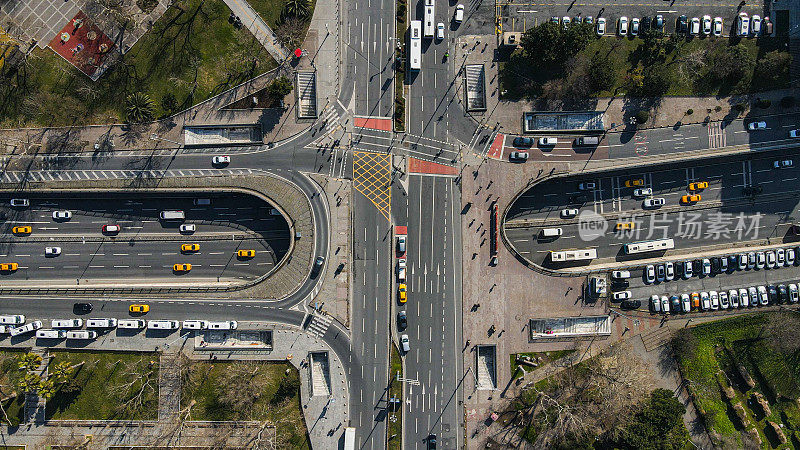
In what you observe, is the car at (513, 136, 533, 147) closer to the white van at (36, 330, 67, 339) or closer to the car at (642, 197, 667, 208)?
the car at (642, 197, 667, 208)

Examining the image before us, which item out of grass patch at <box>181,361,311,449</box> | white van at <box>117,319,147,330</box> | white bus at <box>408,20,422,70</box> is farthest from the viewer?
white bus at <box>408,20,422,70</box>

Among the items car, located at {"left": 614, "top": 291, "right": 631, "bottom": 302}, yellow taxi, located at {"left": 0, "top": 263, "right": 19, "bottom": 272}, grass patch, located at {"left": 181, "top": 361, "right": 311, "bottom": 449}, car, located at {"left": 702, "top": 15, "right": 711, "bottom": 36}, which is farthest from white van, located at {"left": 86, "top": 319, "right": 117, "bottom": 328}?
car, located at {"left": 702, "top": 15, "right": 711, "bottom": 36}

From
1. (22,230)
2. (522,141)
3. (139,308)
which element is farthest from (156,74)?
(522,141)

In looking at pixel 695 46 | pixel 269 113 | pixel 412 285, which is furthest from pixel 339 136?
pixel 695 46

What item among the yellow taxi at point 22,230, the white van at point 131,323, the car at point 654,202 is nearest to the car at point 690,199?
the car at point 654,202

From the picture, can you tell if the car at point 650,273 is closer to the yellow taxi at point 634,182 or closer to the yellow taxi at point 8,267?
the yellow taxi at point 634,182

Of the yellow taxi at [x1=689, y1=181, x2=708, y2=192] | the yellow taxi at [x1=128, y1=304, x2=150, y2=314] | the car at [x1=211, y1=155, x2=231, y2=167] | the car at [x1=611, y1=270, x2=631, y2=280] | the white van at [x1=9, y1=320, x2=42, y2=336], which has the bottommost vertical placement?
the white van at [x1=9, y1=320, x2=42, y2=336]

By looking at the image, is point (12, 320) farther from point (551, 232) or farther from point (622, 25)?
point (622, 25)
